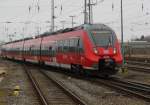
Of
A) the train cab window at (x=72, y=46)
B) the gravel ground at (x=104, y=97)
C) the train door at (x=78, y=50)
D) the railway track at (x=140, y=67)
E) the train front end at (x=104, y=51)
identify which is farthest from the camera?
the railway track at (x=140, y=67)

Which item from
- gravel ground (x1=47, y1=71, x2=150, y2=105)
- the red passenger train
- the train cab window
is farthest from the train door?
gravel ground (x1=47, y1=71, x2=150, y2=105)

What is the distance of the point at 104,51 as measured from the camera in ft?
79.5

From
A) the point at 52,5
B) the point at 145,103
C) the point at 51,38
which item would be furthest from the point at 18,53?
the point at 145,103

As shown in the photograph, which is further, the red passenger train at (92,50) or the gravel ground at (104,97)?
the red passenger train at (92,50)

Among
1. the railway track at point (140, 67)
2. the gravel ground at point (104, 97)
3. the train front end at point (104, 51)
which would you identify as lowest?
the gravel ground at point (104, 97)

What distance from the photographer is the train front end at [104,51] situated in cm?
2403

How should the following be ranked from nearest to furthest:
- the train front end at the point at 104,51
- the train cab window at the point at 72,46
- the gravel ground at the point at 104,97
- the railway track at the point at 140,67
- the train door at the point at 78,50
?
the gravel ground at the point at 104,97
the train front end at the point at 104,51
the train door at the point at 78,50
the train cab window at the point at 72,46
the railway track at the point at 140,67

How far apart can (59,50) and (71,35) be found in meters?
3.73

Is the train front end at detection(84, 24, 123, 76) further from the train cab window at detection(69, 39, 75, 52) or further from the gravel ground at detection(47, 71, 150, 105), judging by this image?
the gravel ground at detection(47, 71, 150, 105)

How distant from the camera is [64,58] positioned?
1169 inches

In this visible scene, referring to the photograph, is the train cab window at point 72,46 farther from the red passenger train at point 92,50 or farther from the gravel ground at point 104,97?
the gravel ground at point 104,97

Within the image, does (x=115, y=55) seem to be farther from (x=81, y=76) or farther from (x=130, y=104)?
(x=130, y=104)

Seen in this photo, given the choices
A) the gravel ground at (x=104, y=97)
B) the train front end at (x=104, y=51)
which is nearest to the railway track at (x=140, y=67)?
the train front end at (x=104, y=51)

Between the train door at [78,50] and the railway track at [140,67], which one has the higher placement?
the train door at [78,50]
